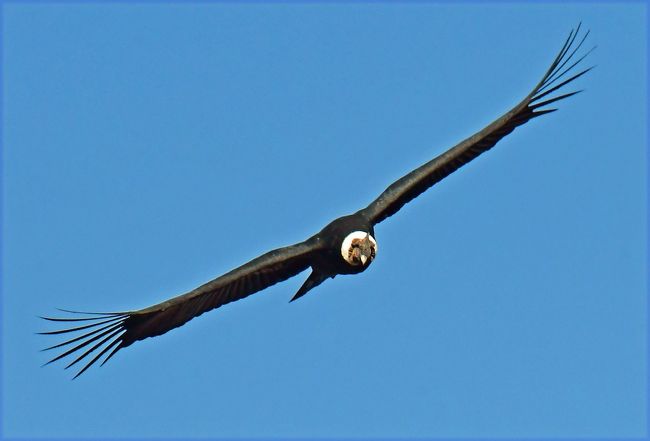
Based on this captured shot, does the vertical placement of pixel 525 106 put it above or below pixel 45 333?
above

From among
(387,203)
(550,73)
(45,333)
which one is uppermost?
(550,73)

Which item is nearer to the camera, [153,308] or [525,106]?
[153,308]

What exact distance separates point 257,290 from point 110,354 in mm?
2240

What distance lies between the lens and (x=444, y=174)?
59.5 ft

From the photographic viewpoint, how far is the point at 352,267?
673 inches

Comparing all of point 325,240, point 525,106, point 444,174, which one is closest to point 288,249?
point 325,240

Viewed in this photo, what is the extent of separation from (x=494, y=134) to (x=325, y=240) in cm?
312

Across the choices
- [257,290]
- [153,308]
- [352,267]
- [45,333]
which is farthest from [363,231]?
[45,333]

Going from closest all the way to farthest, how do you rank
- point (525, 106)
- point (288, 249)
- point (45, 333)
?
point (45, 333), point (288, 249), point (525, 106)

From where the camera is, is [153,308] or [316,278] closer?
[153,308]

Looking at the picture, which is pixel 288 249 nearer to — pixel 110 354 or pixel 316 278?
pixel 316 278

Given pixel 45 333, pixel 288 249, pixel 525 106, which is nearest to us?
pixel 45 333

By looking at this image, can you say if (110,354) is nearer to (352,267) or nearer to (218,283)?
(218,283)

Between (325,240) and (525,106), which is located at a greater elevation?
(525,106)
